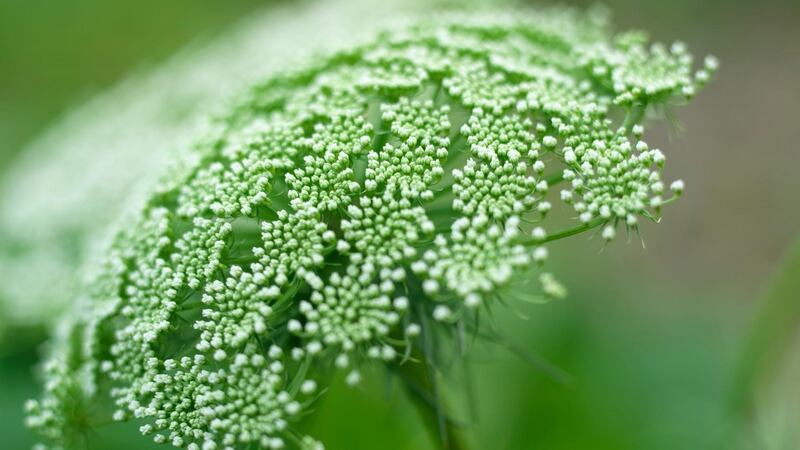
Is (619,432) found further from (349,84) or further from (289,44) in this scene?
(289,44)

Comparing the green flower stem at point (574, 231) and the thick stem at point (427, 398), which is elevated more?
the green flower stem at point (574, 231)

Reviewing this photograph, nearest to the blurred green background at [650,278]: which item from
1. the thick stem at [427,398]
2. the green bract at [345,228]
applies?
the thick stem at [427,398]

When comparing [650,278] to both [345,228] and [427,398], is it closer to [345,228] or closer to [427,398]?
[427,398]

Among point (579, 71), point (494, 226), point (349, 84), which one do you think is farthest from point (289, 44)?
point (494, 226)

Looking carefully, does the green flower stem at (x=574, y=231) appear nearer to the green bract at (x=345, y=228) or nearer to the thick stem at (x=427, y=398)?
the green bract at (x=345, y=228)

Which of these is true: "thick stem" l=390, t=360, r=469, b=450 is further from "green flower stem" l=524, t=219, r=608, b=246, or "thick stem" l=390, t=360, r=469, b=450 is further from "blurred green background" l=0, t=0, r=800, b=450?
"green flower stem" l=524, t=219, r=608, b=246

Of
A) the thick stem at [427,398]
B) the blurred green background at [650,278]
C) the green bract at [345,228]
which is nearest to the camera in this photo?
the green bract at [345,228]
